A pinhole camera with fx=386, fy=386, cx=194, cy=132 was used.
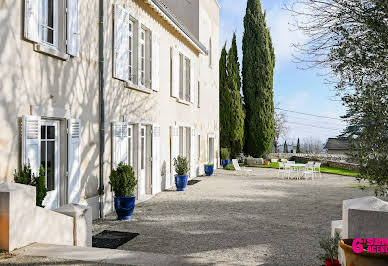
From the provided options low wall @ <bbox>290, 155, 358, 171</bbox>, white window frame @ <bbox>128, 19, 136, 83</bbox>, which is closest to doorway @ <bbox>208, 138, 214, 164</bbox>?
low wall @ <bbox>290, 155, 358, 171</bbox>

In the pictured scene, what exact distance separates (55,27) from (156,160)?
6.20m

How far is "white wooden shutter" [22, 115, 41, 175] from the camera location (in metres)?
5.84

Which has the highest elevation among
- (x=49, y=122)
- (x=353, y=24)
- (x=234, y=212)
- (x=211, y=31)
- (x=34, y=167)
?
(x=211, y=31)

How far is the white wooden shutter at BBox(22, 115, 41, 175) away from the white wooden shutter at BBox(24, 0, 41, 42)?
1.26m

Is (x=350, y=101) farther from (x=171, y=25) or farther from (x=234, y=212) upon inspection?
(x=171, y=25)

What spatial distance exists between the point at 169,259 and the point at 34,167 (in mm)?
2980

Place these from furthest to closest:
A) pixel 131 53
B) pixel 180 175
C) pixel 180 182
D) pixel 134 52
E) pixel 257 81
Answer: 1. pixel 257 81
2. pixel 180 175
3. pixel 180 182
4. pixel 134 52
5. pixel 131 53

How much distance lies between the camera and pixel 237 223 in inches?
328

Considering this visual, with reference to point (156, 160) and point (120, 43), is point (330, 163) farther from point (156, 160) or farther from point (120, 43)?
point (120, 43)

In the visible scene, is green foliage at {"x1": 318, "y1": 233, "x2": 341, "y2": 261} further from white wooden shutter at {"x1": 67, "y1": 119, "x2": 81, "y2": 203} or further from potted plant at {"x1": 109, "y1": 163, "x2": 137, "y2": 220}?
potted plant at {"x1": 109, "y1": 163, "x2": 137, "y2": 220}

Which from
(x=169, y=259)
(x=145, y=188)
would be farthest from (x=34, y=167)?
(x=145, y=188)

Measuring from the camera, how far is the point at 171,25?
13844 mm

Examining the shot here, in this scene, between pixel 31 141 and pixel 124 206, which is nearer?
pixel 31 141

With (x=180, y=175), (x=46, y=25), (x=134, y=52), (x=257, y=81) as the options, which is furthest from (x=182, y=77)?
(x=257, y=81)
